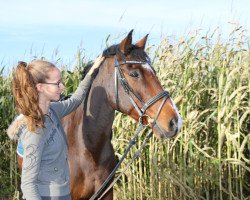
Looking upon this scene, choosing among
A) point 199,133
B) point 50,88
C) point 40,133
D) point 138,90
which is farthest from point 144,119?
point 199,133

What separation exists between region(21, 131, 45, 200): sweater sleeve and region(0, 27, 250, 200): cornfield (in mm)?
2503

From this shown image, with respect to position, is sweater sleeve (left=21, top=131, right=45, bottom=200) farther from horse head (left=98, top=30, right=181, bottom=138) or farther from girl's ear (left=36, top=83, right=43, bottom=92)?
horse head (left=98, top=30, right=181, bottom=138)

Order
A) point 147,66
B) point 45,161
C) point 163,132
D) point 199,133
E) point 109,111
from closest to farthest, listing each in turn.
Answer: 1. point 45,161
2. point 163,132
3. point 147,66
4. point 109,111
5. point 199,133

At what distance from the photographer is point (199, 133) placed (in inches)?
209

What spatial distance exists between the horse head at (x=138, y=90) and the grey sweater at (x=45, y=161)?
82cm

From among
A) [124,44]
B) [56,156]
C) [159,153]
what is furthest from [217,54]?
[56,156]

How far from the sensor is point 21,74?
2.43 metres

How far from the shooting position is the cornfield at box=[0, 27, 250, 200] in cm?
475

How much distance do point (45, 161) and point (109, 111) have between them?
108cm

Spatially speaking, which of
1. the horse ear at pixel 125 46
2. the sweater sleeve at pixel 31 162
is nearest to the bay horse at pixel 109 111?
the horse ear at pixel 125 46

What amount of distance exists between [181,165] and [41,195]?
2734 millimetres

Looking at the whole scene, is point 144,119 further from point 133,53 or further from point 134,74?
point 133,53

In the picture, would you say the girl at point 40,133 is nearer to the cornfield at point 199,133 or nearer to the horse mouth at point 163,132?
the horse mouth at point 163,132

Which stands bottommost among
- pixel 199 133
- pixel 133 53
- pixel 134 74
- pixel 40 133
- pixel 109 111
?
pixel 199 133
